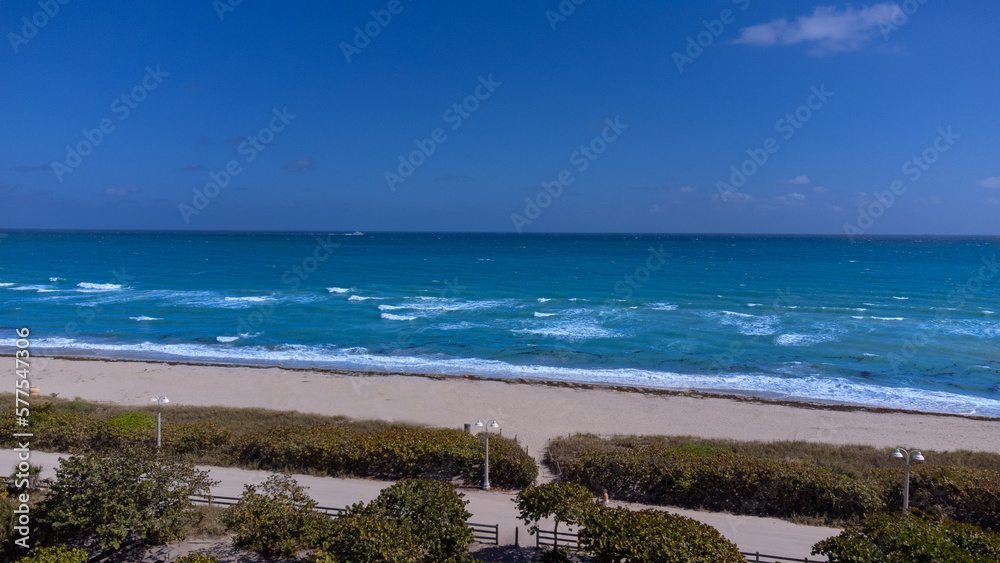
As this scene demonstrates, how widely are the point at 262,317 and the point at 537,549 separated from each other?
1522 inches

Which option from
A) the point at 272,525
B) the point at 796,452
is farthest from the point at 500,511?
the point at 796,452

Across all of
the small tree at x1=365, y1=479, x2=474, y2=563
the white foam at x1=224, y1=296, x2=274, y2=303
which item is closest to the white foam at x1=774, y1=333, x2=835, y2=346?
the small tree at x1=365, y1=479, x2=474, y2=563

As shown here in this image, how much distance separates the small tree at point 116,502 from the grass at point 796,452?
1027 centimetres

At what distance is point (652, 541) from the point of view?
995cm

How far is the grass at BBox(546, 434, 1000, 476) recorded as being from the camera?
17672 mm

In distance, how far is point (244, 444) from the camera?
17125mm

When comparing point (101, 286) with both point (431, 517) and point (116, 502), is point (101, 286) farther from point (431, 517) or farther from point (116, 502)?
point (431, 517)

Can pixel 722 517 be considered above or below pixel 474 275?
below

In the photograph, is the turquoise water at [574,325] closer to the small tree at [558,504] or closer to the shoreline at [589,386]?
the shoreline at [589,386]

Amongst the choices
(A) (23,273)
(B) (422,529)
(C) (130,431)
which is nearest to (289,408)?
(C) (130,431)

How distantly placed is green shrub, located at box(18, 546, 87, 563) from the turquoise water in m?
21.8

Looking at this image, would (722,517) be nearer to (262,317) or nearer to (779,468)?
(779,468)

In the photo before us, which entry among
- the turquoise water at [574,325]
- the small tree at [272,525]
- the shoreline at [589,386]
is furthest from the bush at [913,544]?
the turquoise water at [574,325]

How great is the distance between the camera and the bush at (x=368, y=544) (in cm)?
963
